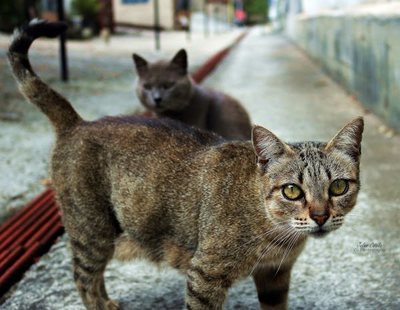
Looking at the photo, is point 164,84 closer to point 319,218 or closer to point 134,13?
point 319,218

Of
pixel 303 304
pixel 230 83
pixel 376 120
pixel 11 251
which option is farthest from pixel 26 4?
pixel 303 304

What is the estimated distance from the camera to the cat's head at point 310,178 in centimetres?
213

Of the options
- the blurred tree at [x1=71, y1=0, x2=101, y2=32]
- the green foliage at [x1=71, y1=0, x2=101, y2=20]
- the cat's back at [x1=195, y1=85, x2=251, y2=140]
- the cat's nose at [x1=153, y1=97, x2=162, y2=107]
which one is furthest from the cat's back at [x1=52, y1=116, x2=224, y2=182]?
the green foliage at [x1=71, y1=0, x2=101, y2=20]

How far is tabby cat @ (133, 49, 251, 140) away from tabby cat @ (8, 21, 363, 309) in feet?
5.94

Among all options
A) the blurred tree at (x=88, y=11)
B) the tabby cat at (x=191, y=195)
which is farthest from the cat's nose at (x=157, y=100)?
the blurred tree at (x=88, y=11)

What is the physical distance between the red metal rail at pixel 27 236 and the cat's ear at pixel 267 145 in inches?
54.6

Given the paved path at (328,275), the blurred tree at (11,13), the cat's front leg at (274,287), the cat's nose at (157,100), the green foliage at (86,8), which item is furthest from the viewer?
the green foliage at (86,8)

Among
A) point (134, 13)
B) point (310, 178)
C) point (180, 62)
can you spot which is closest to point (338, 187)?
point (310, 178)

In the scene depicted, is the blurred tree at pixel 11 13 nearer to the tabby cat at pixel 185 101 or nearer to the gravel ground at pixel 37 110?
the gravel ground at pixel 37 110

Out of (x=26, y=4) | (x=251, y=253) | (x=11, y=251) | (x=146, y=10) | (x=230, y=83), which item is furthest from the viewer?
(x=146, y=10)

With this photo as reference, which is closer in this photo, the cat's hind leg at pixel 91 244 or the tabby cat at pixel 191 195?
the tabby cat at pixel 191 195

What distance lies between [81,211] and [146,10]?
93.0 feet

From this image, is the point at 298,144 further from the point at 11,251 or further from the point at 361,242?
the point at 11,251

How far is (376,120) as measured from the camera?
20.0ft
